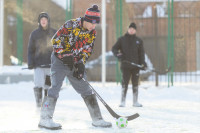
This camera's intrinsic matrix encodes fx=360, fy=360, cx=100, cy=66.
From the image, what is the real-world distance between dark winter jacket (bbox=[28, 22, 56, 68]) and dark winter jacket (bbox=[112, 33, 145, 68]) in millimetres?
1415

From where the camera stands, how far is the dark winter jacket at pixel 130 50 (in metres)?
7.05

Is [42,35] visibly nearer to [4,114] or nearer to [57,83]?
[4,114]

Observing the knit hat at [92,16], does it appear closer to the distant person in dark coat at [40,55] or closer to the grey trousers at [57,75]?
the grey trousers at [57,75]

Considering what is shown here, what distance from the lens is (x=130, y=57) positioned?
705 cm

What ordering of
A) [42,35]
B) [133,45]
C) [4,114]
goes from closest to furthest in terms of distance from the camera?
[4,114], [42,35], [133,45]

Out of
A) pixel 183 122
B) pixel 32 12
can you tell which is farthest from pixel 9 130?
pixel 32 12

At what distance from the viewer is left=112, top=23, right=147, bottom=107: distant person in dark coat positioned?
23.1 feet

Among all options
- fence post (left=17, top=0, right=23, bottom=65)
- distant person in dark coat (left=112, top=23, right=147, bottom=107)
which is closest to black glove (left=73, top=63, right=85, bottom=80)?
distant person in dark coat (left=112, top=23, right=147, bottom=107)

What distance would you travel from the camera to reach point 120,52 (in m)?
7.26

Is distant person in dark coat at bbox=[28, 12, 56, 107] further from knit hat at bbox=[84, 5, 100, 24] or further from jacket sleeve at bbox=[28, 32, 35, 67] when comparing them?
knit hat at bbox=[84, 5, 100, 24]

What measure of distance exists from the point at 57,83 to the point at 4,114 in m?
1.95

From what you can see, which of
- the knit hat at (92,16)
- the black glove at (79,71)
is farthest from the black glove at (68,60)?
the knit hat at (92,16)

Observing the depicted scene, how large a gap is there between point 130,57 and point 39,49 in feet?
5.92

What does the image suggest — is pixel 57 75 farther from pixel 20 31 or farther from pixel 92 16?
pixel 20 31
